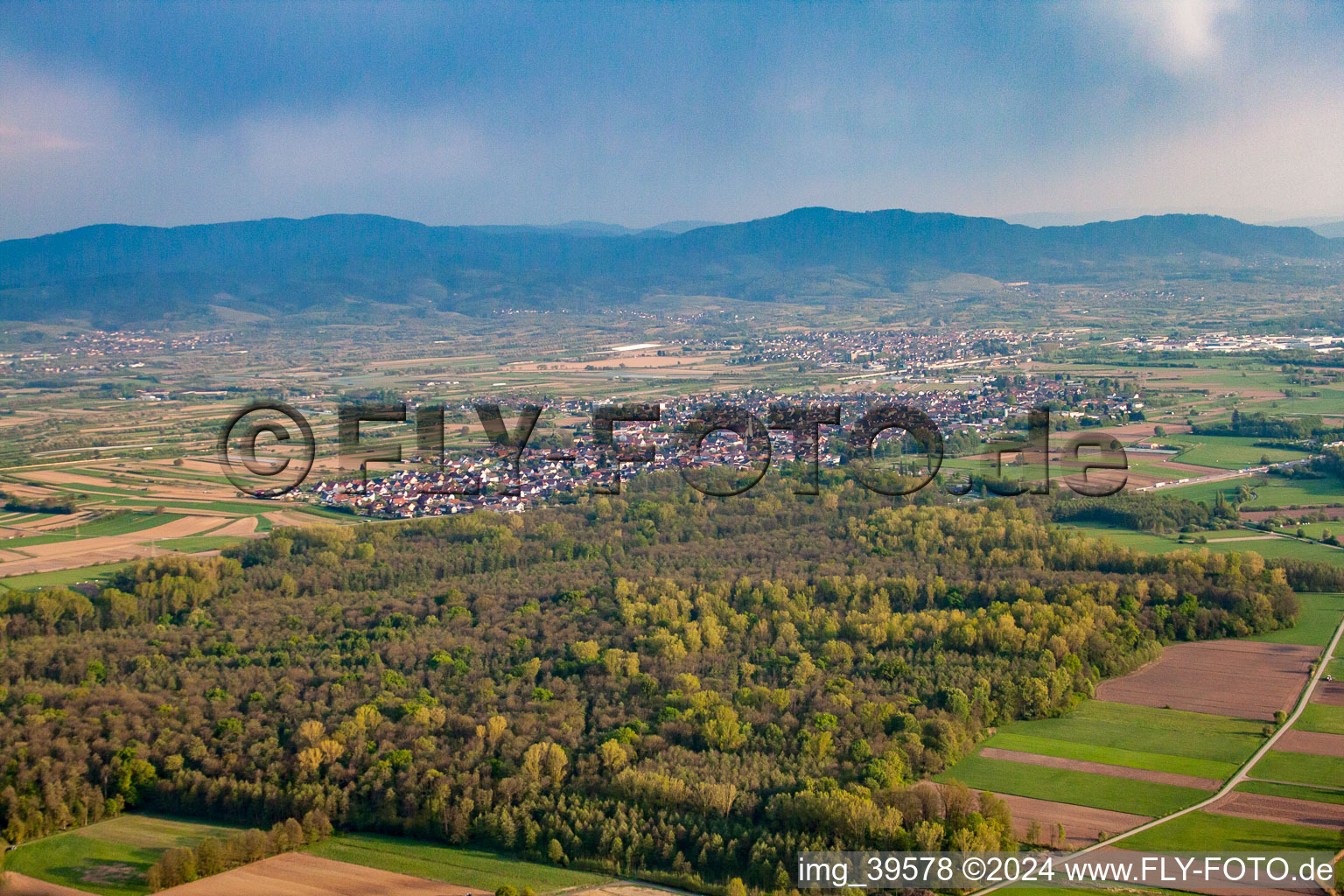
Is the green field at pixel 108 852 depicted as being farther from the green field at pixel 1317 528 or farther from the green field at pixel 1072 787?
the green field at pixel 1317 528

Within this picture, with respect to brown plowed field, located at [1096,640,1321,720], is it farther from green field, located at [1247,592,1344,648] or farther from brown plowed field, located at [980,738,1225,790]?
brown plowed field, located at [980,738,1225,790]

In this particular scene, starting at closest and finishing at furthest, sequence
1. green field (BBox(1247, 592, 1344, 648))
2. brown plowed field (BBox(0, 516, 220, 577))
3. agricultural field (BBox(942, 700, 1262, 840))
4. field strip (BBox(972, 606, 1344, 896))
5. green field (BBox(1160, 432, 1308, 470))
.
Result: field strip (BBox(972, 606, 1344, 896)), agricultural field (BBox(942, 700, 1262, 840)), green field (BBox(1247, 592, 1344, 648)), brown plowed field (BBox(0, 516, 220, 577)), green field (BBox(1160, 432, 1308, 470))

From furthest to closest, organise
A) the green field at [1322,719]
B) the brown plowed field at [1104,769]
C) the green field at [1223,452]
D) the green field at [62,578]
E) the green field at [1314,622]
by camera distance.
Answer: the green field at [1223,452] < the green field at [62,578] < the green field at [1314,622] < the green field at [1322,719] < the brown plowed field at [1104,769]

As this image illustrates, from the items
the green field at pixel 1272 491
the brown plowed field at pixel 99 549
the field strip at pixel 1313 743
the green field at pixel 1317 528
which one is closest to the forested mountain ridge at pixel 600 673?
the field strip at pixel 1313 743

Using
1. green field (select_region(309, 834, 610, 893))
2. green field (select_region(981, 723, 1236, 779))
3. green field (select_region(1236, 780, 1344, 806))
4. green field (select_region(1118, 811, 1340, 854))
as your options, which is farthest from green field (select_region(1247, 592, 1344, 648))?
green field (select_region(309, 834, 610, 893))

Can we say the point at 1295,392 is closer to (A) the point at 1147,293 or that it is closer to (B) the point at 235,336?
(A) the point at 1147,293

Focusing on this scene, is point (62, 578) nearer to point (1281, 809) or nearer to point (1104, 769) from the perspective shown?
point (1104, 769)
